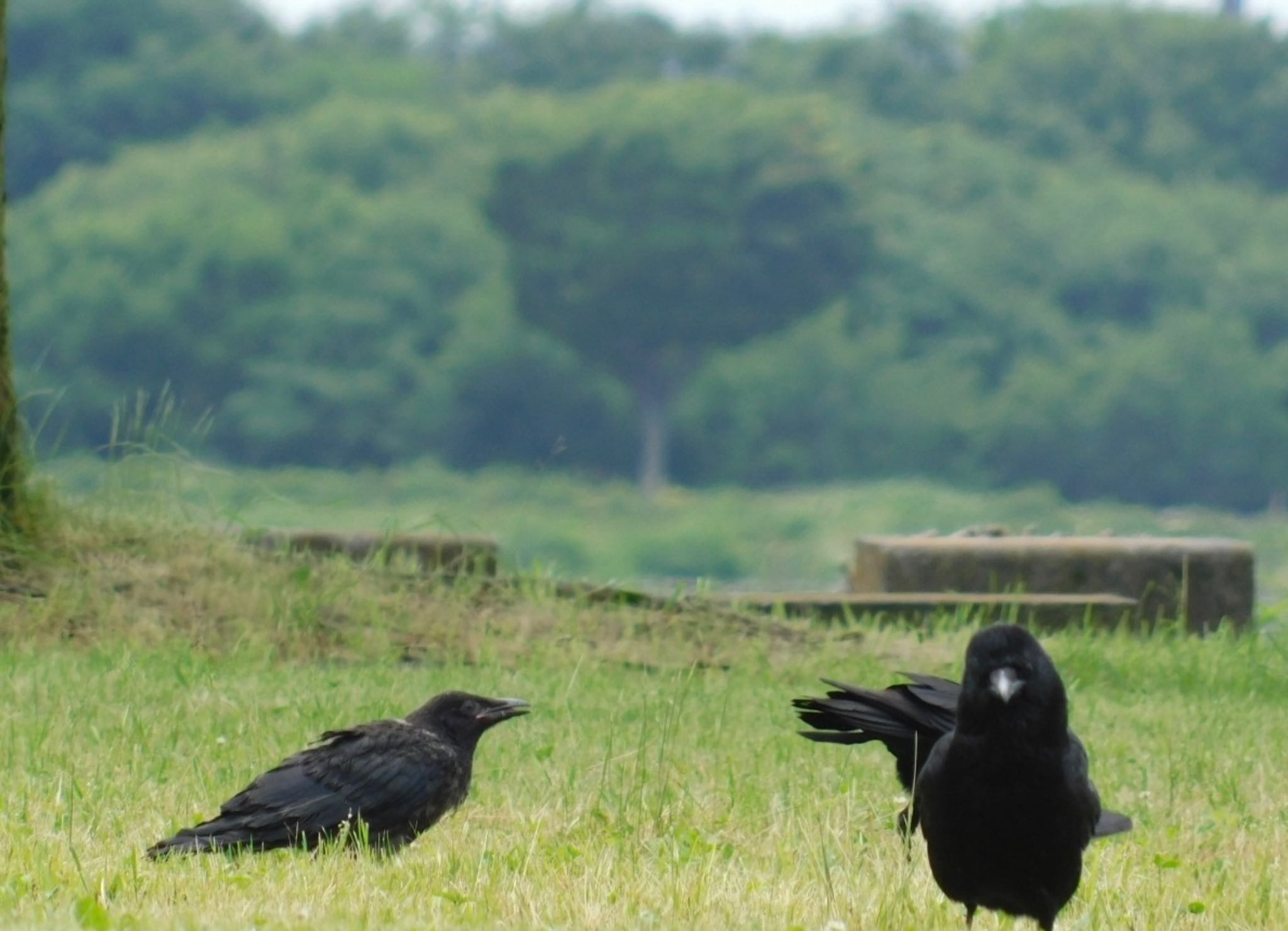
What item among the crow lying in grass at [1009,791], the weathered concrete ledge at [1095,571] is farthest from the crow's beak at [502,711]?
the weathered concrete ledge at [1095,571]

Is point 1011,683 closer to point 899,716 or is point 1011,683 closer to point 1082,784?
point 1082,784

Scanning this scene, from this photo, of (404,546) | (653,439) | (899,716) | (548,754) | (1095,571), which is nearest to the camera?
(899,716)

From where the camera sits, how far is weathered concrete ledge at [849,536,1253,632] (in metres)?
11.2

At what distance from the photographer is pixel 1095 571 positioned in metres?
11.3

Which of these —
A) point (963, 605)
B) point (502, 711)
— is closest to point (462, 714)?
point (502, 711)

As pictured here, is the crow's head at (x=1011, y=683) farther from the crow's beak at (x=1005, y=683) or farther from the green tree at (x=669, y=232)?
the green tree at (x=669, y=232)

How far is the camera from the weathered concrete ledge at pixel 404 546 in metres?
10.6

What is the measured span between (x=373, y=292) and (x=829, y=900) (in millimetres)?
61862

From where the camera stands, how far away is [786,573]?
53969 millimetres

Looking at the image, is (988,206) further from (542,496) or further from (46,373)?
(46,373)

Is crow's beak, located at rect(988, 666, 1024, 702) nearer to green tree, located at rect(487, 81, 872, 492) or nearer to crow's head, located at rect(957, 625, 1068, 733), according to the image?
crow's head, located at rect(957, 625, 1068, 733)

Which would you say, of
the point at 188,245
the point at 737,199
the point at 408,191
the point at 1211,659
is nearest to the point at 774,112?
the point at 737,199

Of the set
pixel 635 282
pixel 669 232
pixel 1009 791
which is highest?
pixel 669 232

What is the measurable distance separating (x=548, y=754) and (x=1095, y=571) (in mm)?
5219
